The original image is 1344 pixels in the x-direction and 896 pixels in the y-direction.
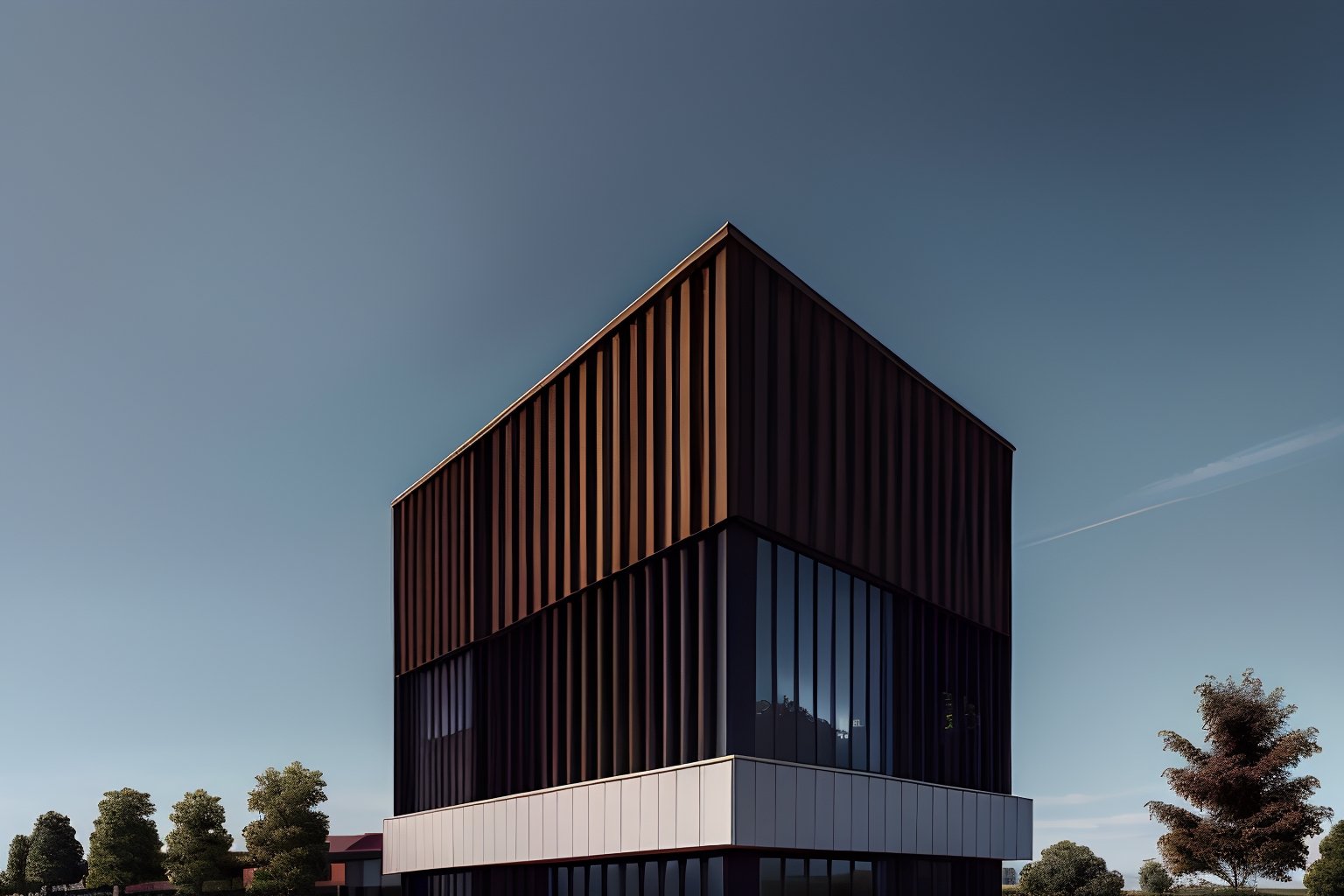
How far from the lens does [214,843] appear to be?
6712 centimetres

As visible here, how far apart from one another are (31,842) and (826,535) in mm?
82370

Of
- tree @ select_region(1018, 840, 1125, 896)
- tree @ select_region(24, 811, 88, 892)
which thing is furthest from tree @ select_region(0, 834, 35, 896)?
tree @ select_region(1018, 840, 1125, 896)

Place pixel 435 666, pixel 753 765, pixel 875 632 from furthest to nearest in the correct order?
pixel 435 666, pixel 875 632, pixel 753 765

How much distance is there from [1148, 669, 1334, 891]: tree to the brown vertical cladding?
103 feet

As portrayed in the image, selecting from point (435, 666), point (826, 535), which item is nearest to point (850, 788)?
point (826, 535)

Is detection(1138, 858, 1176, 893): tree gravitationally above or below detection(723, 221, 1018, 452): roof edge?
below

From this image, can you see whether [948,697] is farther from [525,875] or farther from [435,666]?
[435,666]

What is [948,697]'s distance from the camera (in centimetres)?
3166

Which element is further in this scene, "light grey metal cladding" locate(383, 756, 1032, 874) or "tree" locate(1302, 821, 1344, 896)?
"tree" locate(1302, 821, 1344, 896)

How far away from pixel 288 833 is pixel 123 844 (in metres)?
16.0

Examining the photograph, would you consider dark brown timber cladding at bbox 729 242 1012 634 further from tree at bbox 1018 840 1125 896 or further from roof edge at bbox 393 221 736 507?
tree at bbox 1018 840 1125 896

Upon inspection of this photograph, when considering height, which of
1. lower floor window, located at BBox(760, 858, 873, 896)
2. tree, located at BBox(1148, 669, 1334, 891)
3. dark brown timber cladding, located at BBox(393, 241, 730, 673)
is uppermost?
dark brown timber cladding, located at BBox(393, 241, 730, 673)

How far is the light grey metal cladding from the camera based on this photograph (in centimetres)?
2239

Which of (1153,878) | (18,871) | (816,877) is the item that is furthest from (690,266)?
(18,871)
